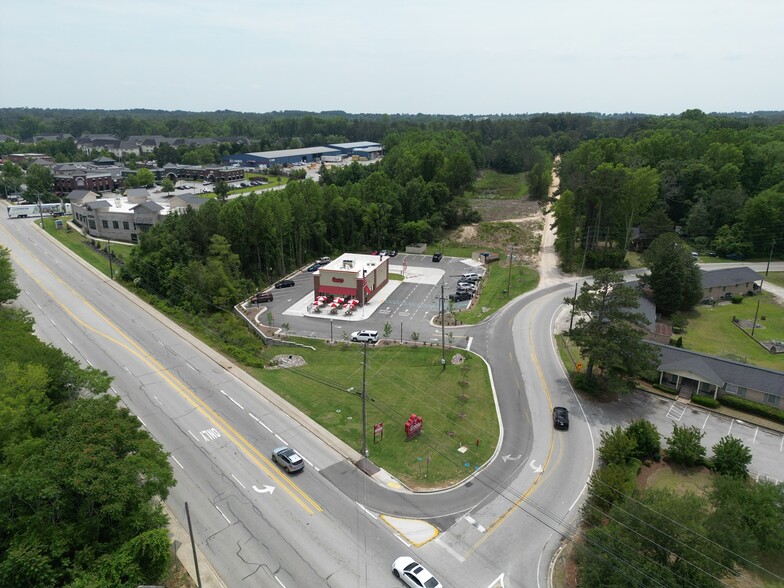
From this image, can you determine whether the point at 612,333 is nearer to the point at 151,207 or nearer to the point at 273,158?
the point at 151,207

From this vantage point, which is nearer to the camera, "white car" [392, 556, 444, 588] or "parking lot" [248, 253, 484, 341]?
"white car" [392, 556, 444, 588]

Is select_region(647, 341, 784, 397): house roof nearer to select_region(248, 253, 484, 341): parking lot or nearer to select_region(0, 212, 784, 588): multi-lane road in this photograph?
select_region(0, 212, 784, 588): multi-lane road

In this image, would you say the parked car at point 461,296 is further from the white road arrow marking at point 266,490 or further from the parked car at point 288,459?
the white road arrow marking at point 266,490

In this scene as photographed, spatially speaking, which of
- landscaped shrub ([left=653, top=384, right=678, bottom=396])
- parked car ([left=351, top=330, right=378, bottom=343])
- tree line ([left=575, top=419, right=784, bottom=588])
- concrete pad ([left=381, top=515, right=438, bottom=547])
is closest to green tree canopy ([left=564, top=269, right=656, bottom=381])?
landscaped shrub ([left=653, top=384, right=678, bottom=396])

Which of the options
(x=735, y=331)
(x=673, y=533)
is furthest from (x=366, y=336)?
(x=735, y=331)

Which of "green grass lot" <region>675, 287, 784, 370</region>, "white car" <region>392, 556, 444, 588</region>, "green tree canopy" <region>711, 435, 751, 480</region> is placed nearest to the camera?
"white car" <region>392, 556, 444, 588</region>

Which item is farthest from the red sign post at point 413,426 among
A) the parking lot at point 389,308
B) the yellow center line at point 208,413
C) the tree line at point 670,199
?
the tree line at point 670,199
